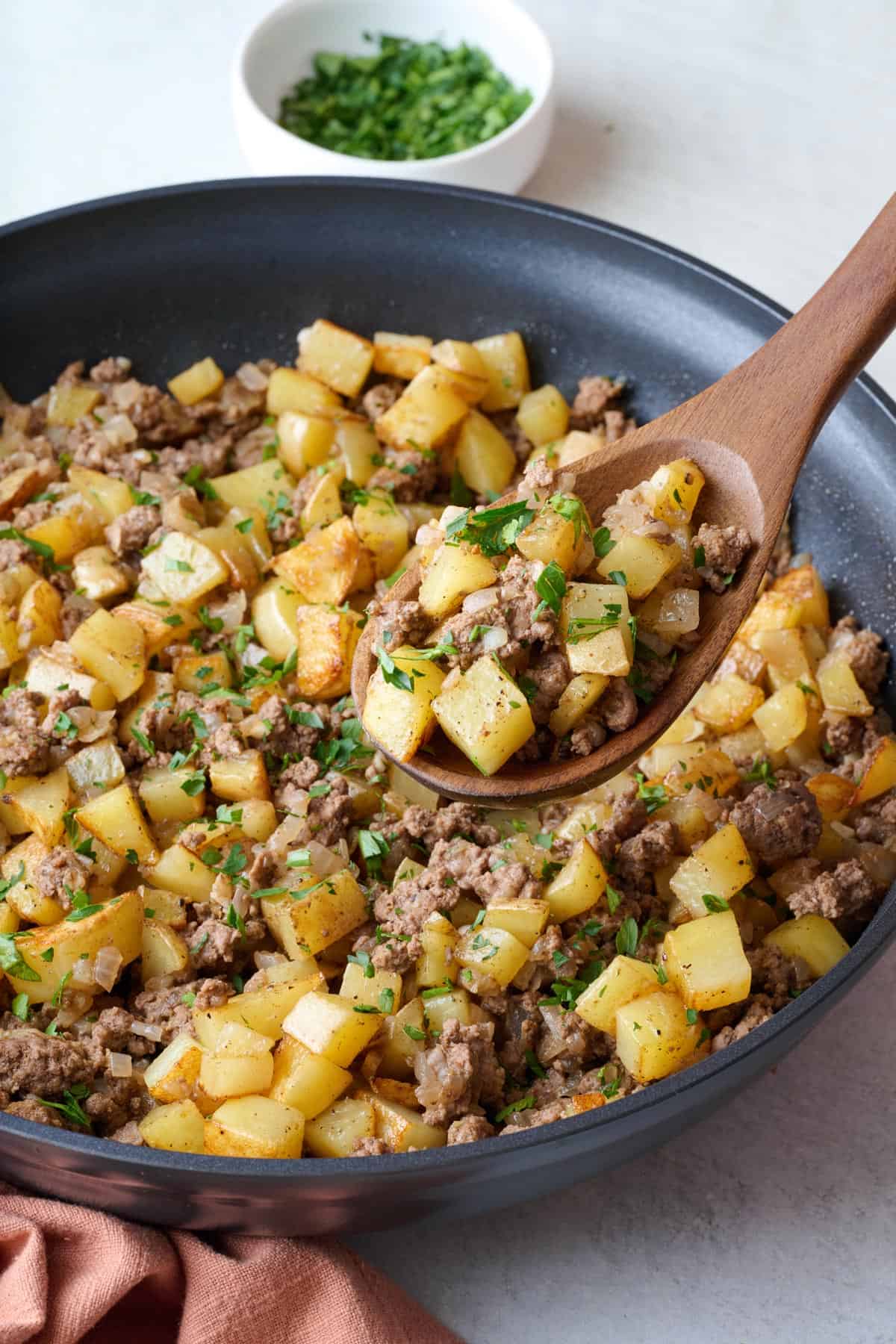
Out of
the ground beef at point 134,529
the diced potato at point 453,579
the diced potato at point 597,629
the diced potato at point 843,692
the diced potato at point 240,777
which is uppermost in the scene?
the diced potato at point 597,629

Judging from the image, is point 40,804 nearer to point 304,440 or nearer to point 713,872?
point 304,440

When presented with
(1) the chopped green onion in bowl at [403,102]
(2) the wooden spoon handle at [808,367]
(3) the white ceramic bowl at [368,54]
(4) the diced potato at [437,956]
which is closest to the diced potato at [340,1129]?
(4) the diced potato at [437,956]

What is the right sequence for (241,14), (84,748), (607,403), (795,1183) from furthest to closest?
(241,14) < (607,403) < (84,748) < (795,1183)

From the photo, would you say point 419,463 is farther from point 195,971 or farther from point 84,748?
point 195,971

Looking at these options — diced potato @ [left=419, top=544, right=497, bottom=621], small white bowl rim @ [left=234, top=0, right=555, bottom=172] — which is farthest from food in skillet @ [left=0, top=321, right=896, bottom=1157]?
small white bowl rim @ [left=234, top=0, right=555, bottom=172]

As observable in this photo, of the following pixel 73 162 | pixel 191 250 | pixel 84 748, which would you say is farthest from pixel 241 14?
pixel 84 748

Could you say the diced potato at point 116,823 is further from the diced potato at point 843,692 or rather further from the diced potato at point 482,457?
the diced potato at point 843,692

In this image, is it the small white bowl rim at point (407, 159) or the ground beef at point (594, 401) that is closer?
the ground beef at point (594, 401)

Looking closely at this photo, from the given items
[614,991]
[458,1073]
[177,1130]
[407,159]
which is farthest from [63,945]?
[407,159]
